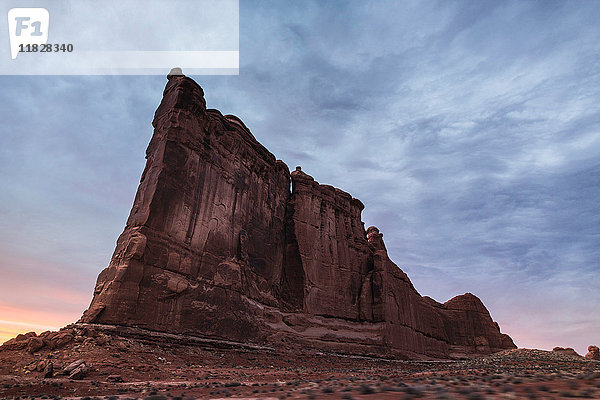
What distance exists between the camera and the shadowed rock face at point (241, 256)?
22.2 meters

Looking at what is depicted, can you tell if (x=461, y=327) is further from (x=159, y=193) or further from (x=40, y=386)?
(x=40, y=386)

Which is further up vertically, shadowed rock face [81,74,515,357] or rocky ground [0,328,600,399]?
shadowed rock face [81,74,515,357]

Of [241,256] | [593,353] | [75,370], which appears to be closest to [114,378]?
[75,370]

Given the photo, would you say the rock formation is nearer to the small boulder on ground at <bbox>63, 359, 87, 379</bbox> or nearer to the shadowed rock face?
the shadowed rock face

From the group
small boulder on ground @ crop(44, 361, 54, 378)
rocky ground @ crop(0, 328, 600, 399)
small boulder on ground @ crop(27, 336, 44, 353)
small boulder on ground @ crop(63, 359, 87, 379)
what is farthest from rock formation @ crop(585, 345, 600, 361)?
small boulder on ground @ crop(27, 336, 44, 353)

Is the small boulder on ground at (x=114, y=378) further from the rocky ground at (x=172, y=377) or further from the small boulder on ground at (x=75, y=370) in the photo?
the small boulder on ground at (x=75, y=370)

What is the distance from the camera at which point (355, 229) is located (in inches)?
1933

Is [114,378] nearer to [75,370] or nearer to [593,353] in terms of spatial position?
[75,370]

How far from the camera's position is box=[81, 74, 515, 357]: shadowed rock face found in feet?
72.7

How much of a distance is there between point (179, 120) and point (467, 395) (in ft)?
82.3

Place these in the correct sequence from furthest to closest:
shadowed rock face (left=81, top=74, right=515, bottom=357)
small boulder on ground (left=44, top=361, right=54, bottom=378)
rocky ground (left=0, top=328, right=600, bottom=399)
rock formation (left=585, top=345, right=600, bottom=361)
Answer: rock formation (left=585, top=345, right=600, bottom=361) → shadowed rock face (left=81, top=74, right=515, bottom=357) → small boulder on ground (left=44, top=361, right=54, bottom=378) → rocky ground (left=0, top=328, right=600, bottom=399)

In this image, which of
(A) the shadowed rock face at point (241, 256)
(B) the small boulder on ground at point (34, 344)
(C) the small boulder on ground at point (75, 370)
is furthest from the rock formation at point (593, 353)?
(B) the small boulder on ground at point (34, 344)

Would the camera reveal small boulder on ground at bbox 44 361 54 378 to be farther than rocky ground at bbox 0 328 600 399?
Yes

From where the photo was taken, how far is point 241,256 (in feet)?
100
